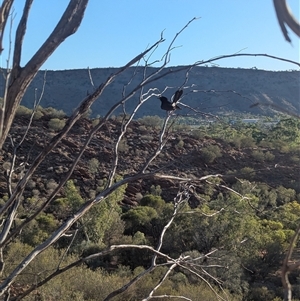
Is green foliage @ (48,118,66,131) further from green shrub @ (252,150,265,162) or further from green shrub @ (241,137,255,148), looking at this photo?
green shrub @ (241,137,255,148)

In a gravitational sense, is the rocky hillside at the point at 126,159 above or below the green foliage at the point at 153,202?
above

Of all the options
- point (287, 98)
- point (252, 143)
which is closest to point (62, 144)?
point (252, 143)

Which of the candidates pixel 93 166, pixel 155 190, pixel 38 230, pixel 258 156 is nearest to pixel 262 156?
pixel 258 156

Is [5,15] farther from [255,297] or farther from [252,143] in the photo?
[252,143]

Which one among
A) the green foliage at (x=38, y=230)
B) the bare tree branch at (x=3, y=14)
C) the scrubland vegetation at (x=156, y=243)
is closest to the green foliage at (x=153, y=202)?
the scrubland vegetation at (x=156, y=243)

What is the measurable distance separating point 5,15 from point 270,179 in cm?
2151

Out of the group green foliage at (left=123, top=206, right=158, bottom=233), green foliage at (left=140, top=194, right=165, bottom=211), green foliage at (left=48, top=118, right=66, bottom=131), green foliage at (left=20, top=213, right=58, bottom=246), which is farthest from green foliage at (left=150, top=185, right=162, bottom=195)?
green foliage at (left=48, top=118, right=66, bottom=131)

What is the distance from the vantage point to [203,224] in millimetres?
11836

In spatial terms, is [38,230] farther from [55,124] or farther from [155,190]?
[55,124]

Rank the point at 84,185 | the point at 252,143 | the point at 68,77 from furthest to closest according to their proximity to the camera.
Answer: the point at 68,77, the point at 252,143, the point at 84,185

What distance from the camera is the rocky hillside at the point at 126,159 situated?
18.0 m

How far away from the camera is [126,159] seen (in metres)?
21.9

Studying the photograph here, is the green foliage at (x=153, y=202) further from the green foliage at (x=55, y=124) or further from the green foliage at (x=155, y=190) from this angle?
the green foliage at (x=55, y=124)

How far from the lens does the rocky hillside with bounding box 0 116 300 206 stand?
1800 centimetres
